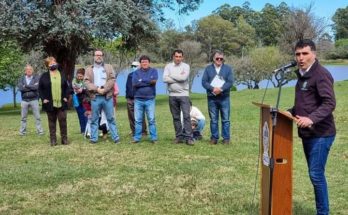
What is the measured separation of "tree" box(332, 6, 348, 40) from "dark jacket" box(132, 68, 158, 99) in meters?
84.7

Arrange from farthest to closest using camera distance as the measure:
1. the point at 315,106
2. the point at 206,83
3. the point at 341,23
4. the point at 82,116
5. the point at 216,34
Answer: the point at 341,23 → the point at 216,34 → the point at 82,116 → the point at 206,83 → the point at 315,106

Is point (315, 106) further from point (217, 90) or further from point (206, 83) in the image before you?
point (206, 83)

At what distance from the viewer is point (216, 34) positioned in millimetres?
76812

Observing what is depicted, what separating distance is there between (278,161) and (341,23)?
96.4 metres

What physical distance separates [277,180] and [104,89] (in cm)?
623

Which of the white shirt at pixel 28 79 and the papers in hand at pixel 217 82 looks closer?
the papers in hand at pixel 217 82

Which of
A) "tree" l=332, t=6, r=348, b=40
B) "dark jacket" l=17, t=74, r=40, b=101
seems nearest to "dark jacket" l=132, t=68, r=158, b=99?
"dark jacket" l=17, t=74, r=40, b=101

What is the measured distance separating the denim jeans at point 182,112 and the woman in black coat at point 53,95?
2.24m

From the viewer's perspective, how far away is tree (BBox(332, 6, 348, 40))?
92469mm

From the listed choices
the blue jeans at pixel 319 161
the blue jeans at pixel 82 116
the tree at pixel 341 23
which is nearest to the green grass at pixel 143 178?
the blue jeans at pixel 319 161

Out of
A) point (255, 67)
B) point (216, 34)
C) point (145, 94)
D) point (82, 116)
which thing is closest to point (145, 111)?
point (145, 94)

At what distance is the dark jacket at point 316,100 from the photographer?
537 centimetres

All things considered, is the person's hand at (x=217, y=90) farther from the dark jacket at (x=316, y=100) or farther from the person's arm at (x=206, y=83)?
the dark jacket at (x=316, y=100)

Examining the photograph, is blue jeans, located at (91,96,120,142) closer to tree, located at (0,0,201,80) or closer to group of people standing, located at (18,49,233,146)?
group of people standing, located at (18,49,233,146)
